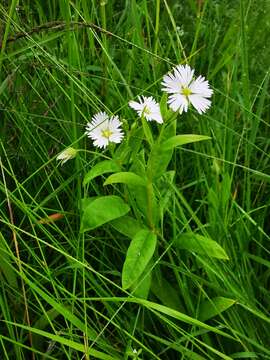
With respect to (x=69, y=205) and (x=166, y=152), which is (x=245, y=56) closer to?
(x=166, y=152)

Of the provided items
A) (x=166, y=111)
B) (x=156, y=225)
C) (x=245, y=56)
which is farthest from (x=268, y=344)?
(x=245, y=56)

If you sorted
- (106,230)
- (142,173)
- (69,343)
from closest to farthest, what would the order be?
(69,343) < (142,173) < (106,230)

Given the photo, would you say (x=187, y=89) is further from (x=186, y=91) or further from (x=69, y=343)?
(x=69, y=343)

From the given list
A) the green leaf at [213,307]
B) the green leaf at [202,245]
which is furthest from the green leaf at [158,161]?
the green leaf at [213,307]

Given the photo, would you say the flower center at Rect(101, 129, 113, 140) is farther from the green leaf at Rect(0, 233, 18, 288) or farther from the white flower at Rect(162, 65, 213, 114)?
the green leaf at Rect(0, 233, 18, 288)

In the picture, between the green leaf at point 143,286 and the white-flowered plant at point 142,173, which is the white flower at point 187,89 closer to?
the white-flowered plant at point 142,173

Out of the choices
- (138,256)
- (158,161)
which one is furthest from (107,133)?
(138,256)
